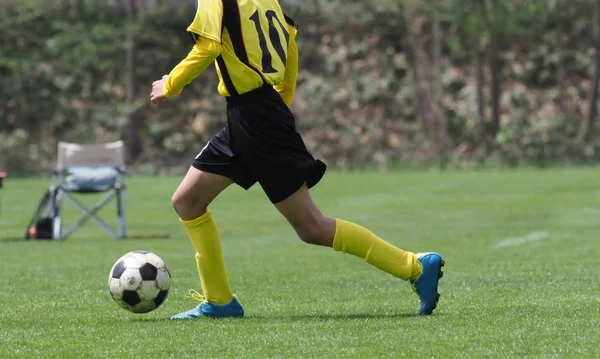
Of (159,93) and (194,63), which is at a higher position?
(194,63)

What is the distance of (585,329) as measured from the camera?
17.6 feet

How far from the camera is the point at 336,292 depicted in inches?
291

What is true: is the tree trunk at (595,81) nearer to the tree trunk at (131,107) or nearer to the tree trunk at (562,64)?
the tree trunk at (562,64)

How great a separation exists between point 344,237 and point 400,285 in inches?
74.2

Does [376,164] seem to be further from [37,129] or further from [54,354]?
[54,354]

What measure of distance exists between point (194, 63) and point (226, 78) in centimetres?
20

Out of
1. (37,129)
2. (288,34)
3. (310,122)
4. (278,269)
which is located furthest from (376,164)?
(288,34)

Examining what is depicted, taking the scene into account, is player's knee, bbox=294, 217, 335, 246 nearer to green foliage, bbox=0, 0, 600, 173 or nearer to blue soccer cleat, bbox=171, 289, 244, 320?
blue soccer cleat, bbox=171, 289, 244, 320

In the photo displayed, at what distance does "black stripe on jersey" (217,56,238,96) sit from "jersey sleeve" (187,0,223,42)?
0.19 meters

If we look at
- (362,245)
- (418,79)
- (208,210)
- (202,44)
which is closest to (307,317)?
(362,245)

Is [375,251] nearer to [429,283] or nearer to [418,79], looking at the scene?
[429,283]

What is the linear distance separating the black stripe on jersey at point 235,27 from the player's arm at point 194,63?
0.13 metres

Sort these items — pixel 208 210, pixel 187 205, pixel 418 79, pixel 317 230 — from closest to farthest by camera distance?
pixel 317 230 < pixel 187 205 < pixel 208 210 < pixel 418 79

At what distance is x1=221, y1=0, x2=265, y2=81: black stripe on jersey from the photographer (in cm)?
572
